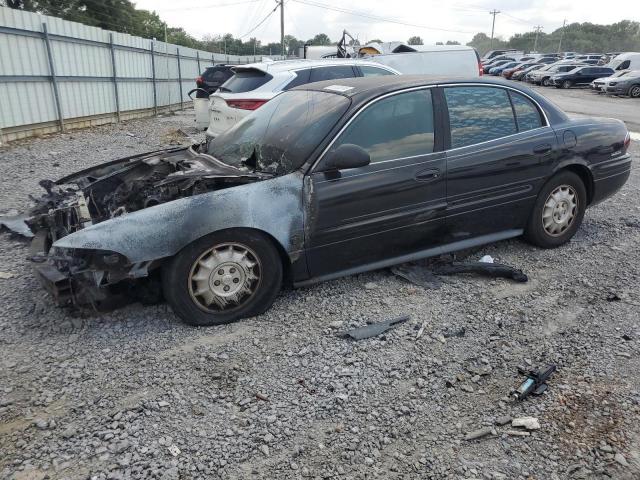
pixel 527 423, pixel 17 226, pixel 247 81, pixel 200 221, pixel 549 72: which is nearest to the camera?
pixel 527 423

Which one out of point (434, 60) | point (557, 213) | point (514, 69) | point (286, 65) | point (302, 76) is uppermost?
point (434, 60)

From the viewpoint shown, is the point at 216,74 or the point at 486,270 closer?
the point at 486,270

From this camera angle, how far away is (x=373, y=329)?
3.38 metres

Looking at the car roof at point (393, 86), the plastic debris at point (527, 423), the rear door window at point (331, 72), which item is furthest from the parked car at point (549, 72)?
the plastic debris at point (527, 423)

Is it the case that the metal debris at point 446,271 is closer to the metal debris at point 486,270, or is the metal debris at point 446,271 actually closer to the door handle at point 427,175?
the metal debris at point 486,270

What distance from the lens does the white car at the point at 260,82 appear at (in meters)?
7.45

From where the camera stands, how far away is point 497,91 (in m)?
4.32

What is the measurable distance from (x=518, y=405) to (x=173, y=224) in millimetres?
2285

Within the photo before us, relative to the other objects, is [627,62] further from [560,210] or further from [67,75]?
[560,210]

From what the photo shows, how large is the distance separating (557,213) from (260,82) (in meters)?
4.89

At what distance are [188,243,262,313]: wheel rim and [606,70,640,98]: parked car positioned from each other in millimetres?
27207

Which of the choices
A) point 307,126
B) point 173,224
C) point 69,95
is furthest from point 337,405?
point 69,95

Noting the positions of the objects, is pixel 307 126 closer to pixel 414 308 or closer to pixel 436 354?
pixel 414 308

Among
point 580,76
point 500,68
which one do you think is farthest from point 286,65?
point 500,68
